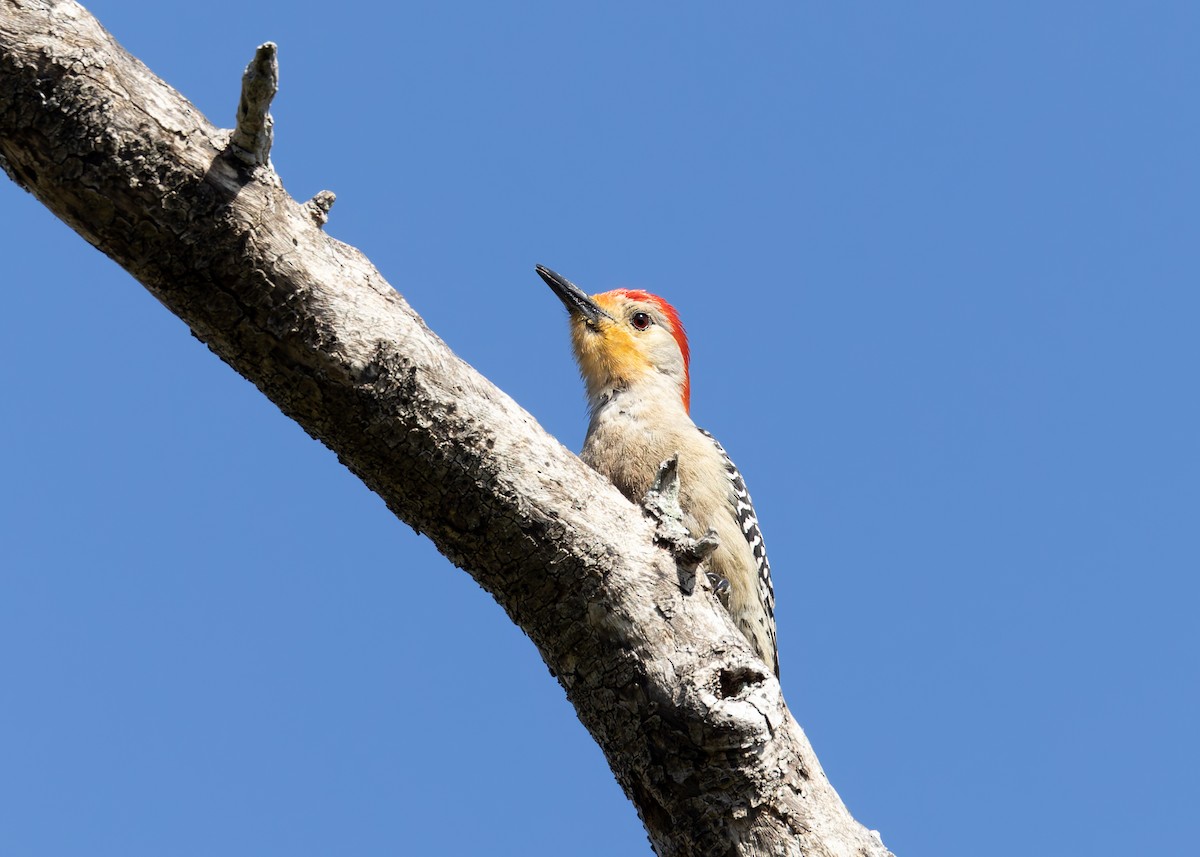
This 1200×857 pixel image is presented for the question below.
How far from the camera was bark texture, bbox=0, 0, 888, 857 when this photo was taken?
158 inches

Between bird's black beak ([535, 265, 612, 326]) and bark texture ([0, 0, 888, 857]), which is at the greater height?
bird's black beak ([535, 265, 612, 326])

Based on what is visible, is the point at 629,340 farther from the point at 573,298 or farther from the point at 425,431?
the point at 425,431

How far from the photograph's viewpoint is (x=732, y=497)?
26.3 feet

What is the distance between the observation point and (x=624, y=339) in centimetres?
897

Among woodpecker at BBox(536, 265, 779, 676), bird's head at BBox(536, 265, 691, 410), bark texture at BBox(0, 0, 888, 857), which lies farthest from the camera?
bird's head at BBox(536, 265, 691, 410)

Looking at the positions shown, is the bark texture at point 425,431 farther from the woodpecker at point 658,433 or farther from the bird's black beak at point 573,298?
the bird's black beak at point 573,298

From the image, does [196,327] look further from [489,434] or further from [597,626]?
[597,626]

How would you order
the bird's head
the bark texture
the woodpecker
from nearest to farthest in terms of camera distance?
the bark texture
the woodpecker
the bird's head

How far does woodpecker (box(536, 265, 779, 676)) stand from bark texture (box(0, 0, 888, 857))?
109 inches

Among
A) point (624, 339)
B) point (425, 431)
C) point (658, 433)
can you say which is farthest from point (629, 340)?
point (425, 431)

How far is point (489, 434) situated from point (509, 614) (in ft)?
2.45

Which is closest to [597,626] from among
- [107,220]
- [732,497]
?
[107,220]

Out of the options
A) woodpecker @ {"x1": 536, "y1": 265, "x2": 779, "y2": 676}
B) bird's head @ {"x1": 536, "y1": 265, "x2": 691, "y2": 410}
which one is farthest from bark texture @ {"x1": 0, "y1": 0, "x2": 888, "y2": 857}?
bird's head @ {"x1": 536, "y1": 265, "x2": 691, "y2": 410}

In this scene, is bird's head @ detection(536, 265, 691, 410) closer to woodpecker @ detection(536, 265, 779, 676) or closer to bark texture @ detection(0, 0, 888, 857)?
woodpecker @ detection(536, 265, 779, 676)
